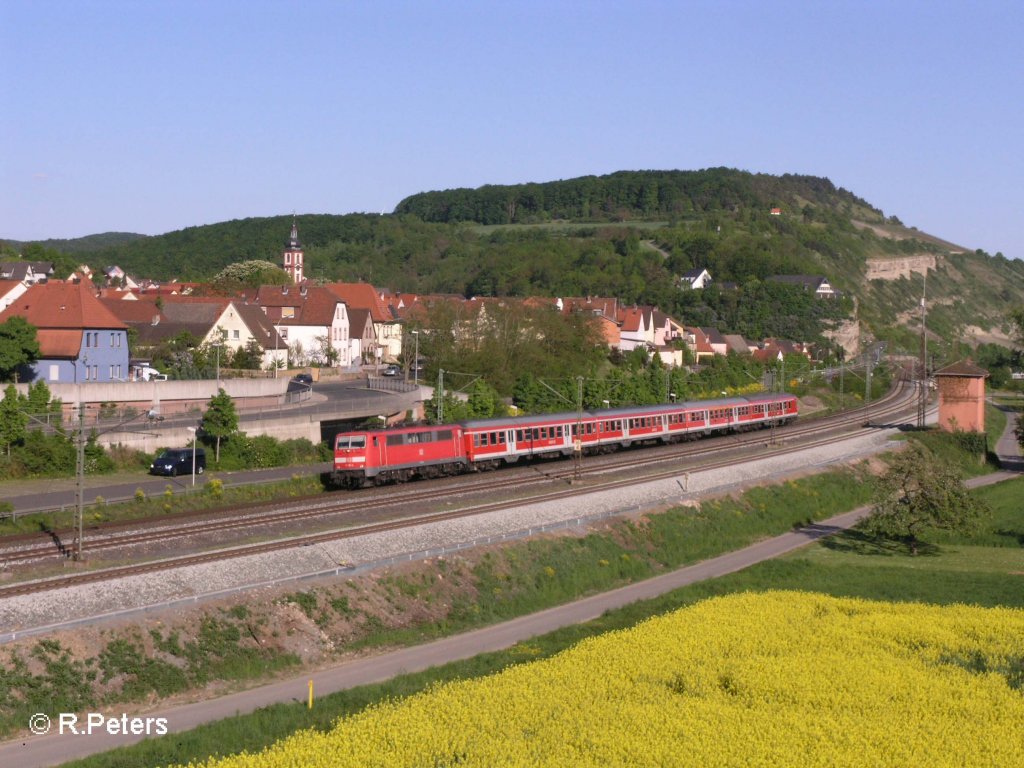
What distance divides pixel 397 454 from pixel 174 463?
9092 millimetres

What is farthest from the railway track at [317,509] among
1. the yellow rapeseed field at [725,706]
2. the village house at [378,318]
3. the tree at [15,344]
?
the village house at [378,318]

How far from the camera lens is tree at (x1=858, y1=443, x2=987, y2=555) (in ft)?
152

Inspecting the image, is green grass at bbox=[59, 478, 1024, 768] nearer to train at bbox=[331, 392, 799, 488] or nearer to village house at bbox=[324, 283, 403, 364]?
train at bbox=[331, 392, 799, 488]

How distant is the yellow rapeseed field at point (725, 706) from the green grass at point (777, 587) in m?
1.71

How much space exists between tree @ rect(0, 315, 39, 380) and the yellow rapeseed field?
37746 mm

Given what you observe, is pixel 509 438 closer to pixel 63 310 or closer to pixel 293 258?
pixel 63 310

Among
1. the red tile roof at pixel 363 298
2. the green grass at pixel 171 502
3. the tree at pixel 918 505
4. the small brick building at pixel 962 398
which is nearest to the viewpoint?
the green grass at pixel 171 502

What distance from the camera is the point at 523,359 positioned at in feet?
279

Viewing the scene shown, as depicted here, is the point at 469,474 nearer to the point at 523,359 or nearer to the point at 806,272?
the point at 523,359

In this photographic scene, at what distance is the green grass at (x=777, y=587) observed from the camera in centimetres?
2231

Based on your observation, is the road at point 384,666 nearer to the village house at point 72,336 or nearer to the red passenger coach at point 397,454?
the red passenger coach at point 397,454

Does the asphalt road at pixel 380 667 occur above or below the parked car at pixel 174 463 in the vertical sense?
below

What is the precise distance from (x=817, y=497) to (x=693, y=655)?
32.0 metres

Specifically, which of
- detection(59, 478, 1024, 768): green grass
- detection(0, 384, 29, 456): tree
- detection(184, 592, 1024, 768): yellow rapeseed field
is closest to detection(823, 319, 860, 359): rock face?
detection(59, 478, 1024, 768): green grass
